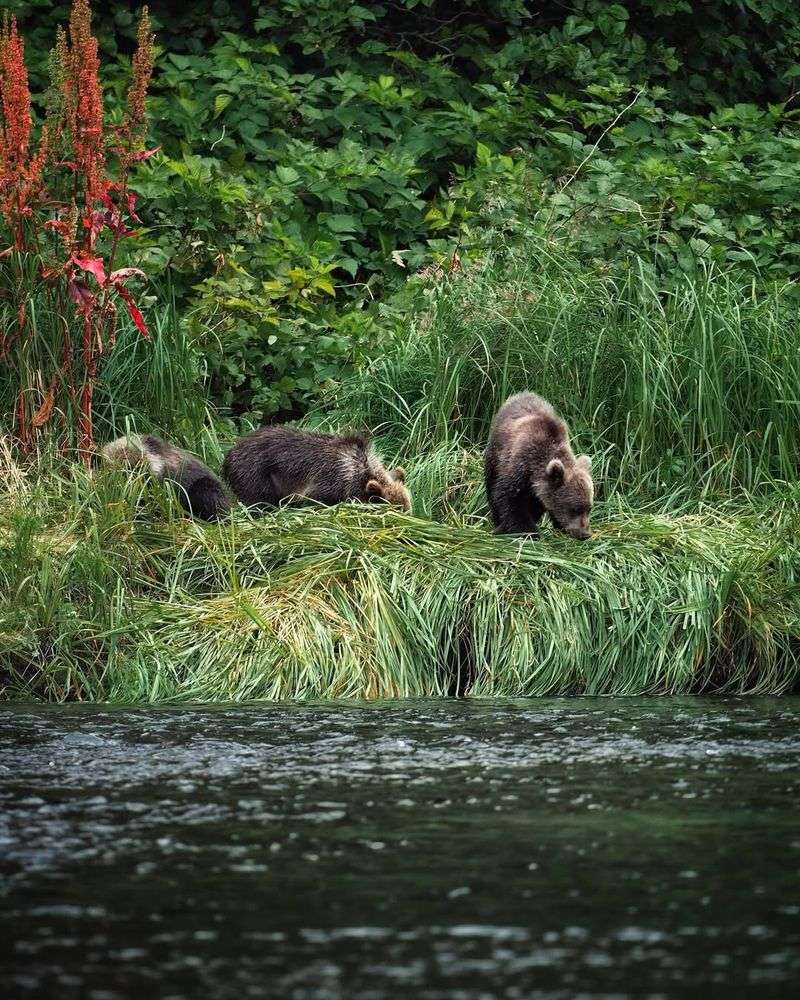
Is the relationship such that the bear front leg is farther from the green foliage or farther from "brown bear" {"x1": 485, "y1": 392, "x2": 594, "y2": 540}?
the green foliage

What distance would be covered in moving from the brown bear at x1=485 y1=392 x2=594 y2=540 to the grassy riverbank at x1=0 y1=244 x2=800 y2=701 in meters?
0.17

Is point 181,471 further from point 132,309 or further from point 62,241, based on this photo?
point 62,241

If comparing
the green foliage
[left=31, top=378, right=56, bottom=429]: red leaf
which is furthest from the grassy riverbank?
the green foliage

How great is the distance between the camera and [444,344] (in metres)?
10.6

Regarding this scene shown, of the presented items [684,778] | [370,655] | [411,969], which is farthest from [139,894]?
[370,655]

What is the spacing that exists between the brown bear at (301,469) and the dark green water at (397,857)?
2920 millimetres

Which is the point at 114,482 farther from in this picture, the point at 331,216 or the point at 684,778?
the point at 331,216

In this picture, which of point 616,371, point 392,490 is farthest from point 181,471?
point 616,371

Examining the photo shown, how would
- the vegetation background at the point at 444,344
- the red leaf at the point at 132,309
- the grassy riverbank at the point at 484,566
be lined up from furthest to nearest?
the red leaf at the point at 132,309, the vegetation background at the point at 444,344, the grassy riverbank at the point at 484,566

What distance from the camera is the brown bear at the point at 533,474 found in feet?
30.3

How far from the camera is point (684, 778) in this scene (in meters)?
5.94

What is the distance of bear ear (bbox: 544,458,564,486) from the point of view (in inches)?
363

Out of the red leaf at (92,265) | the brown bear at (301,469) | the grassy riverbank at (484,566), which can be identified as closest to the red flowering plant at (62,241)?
the red leaf at (92,265)

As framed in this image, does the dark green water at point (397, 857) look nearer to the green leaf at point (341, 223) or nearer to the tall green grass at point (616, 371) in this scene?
the tall green grass at point (616, 371)
